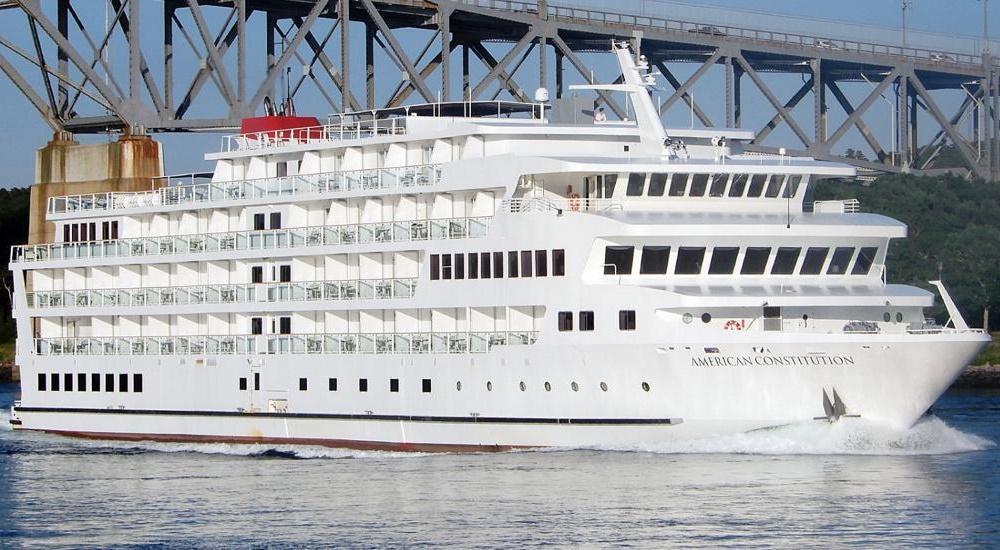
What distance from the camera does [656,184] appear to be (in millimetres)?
42844

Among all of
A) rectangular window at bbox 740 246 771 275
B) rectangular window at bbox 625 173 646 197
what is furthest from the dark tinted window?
rectangular window at bbox 740 246 771 275

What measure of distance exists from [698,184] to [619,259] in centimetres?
321

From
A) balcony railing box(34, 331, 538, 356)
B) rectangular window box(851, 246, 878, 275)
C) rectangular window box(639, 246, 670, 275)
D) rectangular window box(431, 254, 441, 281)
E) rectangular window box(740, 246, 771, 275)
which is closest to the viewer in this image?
rectangular window box(639, 246, 670, 275)

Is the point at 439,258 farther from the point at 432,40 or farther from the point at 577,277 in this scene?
the point at 432,40

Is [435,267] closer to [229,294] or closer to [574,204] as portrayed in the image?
[574,204]

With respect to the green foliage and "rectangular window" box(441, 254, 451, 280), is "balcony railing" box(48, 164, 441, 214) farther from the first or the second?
the green foliage

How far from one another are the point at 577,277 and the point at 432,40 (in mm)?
40767

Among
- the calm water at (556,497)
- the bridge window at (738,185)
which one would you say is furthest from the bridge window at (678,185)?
the calm water at (556,497)

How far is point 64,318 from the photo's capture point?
54.7m

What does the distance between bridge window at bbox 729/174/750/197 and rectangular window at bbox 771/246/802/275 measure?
92.2 inches

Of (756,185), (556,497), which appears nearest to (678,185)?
(756,185)

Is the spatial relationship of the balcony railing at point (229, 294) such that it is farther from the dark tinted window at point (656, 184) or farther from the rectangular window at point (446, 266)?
the dark tinted window at point (656, 184)

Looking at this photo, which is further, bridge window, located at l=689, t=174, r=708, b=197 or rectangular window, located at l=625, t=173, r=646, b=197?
bridge window, located at l=689, t=174, r=708, b=197

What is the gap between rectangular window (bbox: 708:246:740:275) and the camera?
1634 inches
